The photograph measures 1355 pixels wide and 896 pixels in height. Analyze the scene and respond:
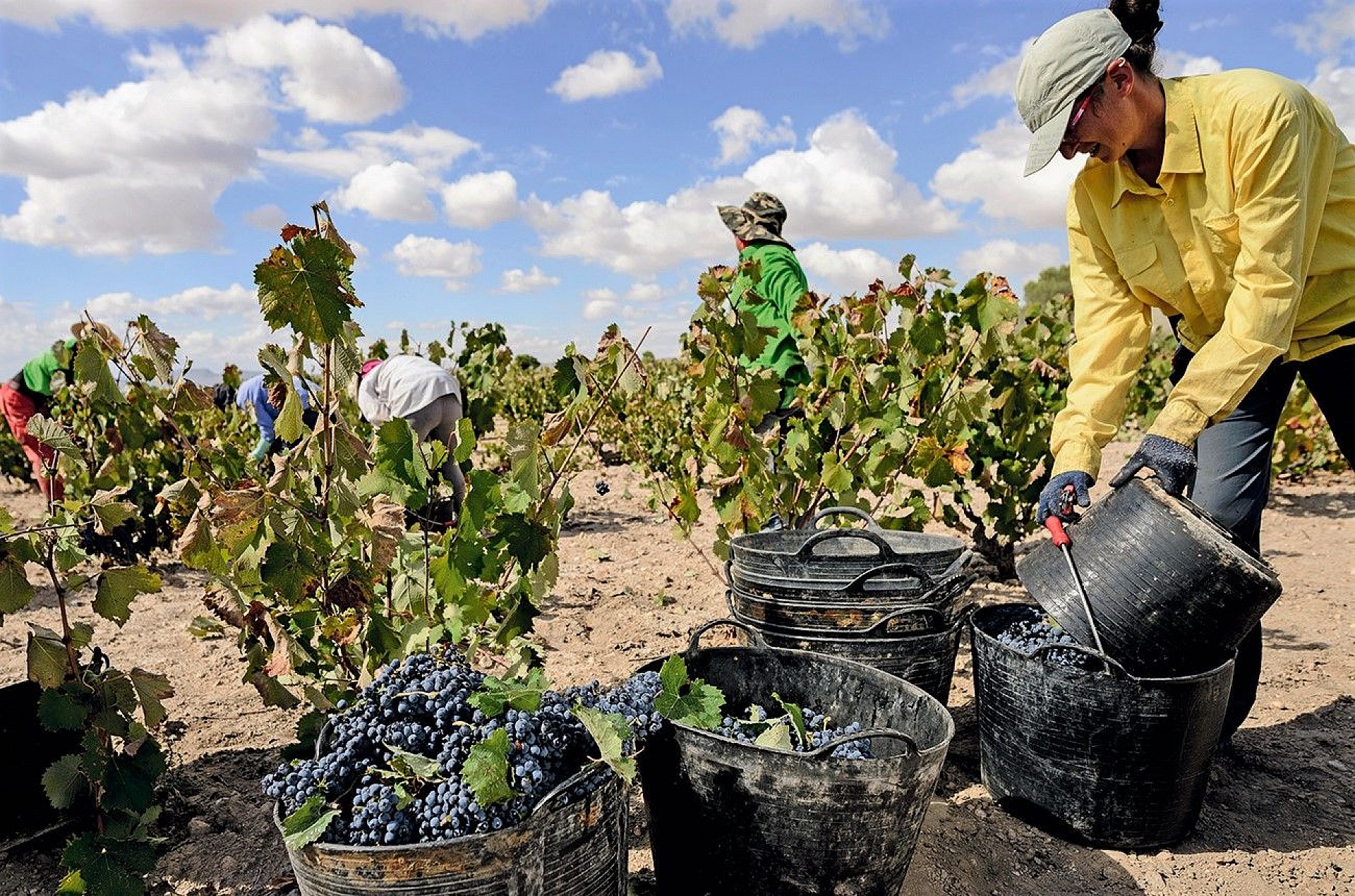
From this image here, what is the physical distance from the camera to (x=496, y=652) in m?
2.35

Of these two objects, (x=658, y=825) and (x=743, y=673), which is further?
(x=743, y=673)

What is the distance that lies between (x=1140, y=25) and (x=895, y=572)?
4.98 feet

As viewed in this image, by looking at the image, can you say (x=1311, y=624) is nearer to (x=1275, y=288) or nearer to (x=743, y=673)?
(x=1275, y=288)

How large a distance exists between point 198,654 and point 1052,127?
3.94 m

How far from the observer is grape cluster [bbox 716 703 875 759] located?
195cm

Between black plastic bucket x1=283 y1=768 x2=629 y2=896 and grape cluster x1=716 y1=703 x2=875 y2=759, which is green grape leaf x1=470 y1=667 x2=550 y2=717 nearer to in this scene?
black plastic bucket x1=283 y1=768 x2=629 y2=896

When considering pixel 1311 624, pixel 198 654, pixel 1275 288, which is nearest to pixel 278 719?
pixel 198 654

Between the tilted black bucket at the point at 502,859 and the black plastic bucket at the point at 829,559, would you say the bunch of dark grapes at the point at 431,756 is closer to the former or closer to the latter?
the tilted black bucket at the point at 502,859

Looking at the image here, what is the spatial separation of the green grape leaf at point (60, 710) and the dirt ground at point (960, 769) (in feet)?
1.62

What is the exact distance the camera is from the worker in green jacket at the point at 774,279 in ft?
14.9

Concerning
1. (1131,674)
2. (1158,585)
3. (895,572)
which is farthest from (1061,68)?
(1131,674)

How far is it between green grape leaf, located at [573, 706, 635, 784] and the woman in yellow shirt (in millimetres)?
1303

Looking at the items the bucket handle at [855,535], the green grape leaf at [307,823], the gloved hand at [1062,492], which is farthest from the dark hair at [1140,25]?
the green grape leaf at [307,823]

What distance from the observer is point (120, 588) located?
2.02m
